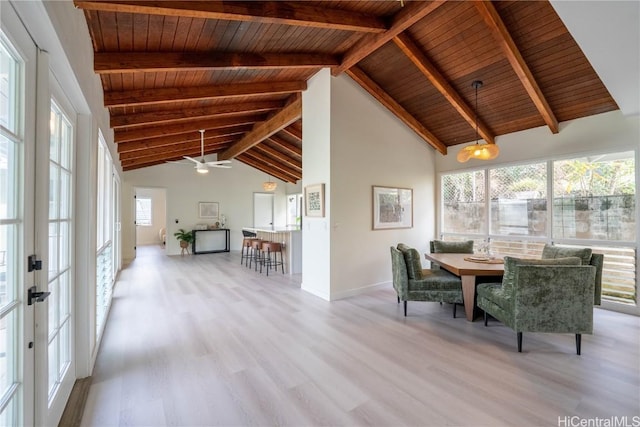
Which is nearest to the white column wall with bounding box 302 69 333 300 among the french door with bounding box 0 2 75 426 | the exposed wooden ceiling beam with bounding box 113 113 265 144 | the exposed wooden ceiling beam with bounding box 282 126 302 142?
the exposed wooden ceiling beam with bounding box 282 126 302 142

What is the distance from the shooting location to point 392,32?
3.40 metres

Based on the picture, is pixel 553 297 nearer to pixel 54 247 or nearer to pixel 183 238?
pixel 54 247

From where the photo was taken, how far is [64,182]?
2076 mm

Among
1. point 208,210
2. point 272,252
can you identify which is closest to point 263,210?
point 208,210

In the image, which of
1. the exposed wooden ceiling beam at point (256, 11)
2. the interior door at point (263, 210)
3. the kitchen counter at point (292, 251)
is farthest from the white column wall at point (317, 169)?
the interior door at point (263, 210)

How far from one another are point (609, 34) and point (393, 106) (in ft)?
9.39

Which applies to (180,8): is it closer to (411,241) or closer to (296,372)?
(296,372)

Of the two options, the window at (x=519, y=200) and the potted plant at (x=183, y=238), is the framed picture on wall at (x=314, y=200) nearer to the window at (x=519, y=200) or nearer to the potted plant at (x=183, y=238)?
the window at (x=519, y=200)

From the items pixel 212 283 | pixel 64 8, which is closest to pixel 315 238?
pixel 212 283

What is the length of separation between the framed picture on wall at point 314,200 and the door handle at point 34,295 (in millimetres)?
3515

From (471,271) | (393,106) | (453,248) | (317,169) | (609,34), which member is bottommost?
(471,271)

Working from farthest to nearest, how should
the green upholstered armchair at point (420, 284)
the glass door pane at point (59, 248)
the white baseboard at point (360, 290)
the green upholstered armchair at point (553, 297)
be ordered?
1. the white baseboard at point (360, 290)
2. the green upholstered armchair at point (420, 284)
3. the green upholstered armchair at point (553, 297)
4. the glass door pane at point (59, 248)

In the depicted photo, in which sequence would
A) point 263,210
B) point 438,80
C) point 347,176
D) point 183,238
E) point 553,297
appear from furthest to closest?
point 263,210
point 183,238
point 347,176
point 438,80
point 553,297

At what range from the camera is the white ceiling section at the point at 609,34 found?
2293mm
